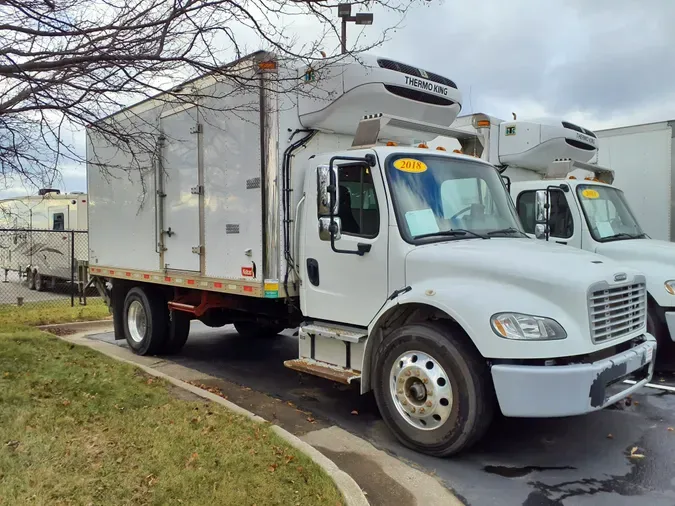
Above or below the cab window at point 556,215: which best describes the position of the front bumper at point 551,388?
below

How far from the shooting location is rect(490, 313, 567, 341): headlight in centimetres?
408

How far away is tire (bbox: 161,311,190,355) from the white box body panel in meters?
7.88

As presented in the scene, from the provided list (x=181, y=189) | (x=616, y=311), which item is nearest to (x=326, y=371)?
(x=616, y=311)

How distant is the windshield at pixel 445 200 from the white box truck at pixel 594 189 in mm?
1254

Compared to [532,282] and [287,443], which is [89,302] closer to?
[287,443]

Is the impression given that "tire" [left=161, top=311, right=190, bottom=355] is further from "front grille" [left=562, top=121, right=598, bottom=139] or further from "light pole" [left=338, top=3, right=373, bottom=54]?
"front grille" [left=562, top=121, right=598, bottom=139]

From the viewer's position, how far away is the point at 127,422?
4.66 m

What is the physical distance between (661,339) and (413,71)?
4449mm

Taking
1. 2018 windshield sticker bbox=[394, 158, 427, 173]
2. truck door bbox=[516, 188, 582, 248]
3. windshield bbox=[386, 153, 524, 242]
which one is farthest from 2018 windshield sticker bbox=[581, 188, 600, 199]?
2018 windshield sticker bbox=[394, 158, 427, 173]

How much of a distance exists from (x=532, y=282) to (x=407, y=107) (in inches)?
111

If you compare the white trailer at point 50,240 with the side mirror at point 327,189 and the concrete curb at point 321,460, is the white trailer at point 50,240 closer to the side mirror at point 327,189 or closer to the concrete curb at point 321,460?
the concrete curb at point 321,460

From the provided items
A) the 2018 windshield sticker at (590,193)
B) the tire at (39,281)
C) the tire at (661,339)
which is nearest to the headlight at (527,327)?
the tire at (661,339)

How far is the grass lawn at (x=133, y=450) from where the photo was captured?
3.52m

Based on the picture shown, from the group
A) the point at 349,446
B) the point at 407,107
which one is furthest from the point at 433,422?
the point at 407,107
